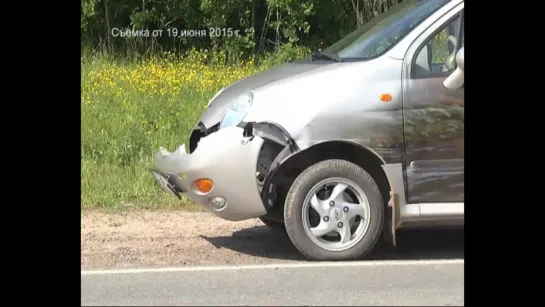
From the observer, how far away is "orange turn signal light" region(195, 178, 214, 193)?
18.0 ft

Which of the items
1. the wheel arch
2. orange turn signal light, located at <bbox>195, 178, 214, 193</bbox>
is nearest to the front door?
the wheel arch

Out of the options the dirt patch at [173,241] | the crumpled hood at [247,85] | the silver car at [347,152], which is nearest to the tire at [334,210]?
Result: the silver car at [347,152]

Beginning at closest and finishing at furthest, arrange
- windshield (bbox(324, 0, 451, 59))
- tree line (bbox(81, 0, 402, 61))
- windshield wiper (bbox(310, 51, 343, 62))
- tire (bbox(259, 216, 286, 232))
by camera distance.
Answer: windshield (bbox(324, 0, 451, 59)) < windshield wiper (bbox(310, 51, 343, 62)) < tire (bbox(259, 216, 286, 232)) < tree line (bbox(81, 0, 402, 61))

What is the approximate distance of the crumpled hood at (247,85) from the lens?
5820 mm

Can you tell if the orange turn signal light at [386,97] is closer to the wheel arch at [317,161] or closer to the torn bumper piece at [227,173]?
the wheel arch at [317,161]

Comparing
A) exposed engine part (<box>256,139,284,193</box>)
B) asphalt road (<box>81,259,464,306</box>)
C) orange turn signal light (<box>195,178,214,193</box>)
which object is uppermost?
exposed engine part (<box>256,139,284,193</box>)

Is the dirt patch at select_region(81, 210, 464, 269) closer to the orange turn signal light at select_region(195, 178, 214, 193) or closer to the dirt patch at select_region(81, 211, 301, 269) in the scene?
the dirt patch at select_region(81, 211, 301, 269)

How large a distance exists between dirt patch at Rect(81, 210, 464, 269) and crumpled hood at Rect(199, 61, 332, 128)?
104 cm

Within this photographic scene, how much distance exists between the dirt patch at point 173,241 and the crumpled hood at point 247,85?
1.03 meters
